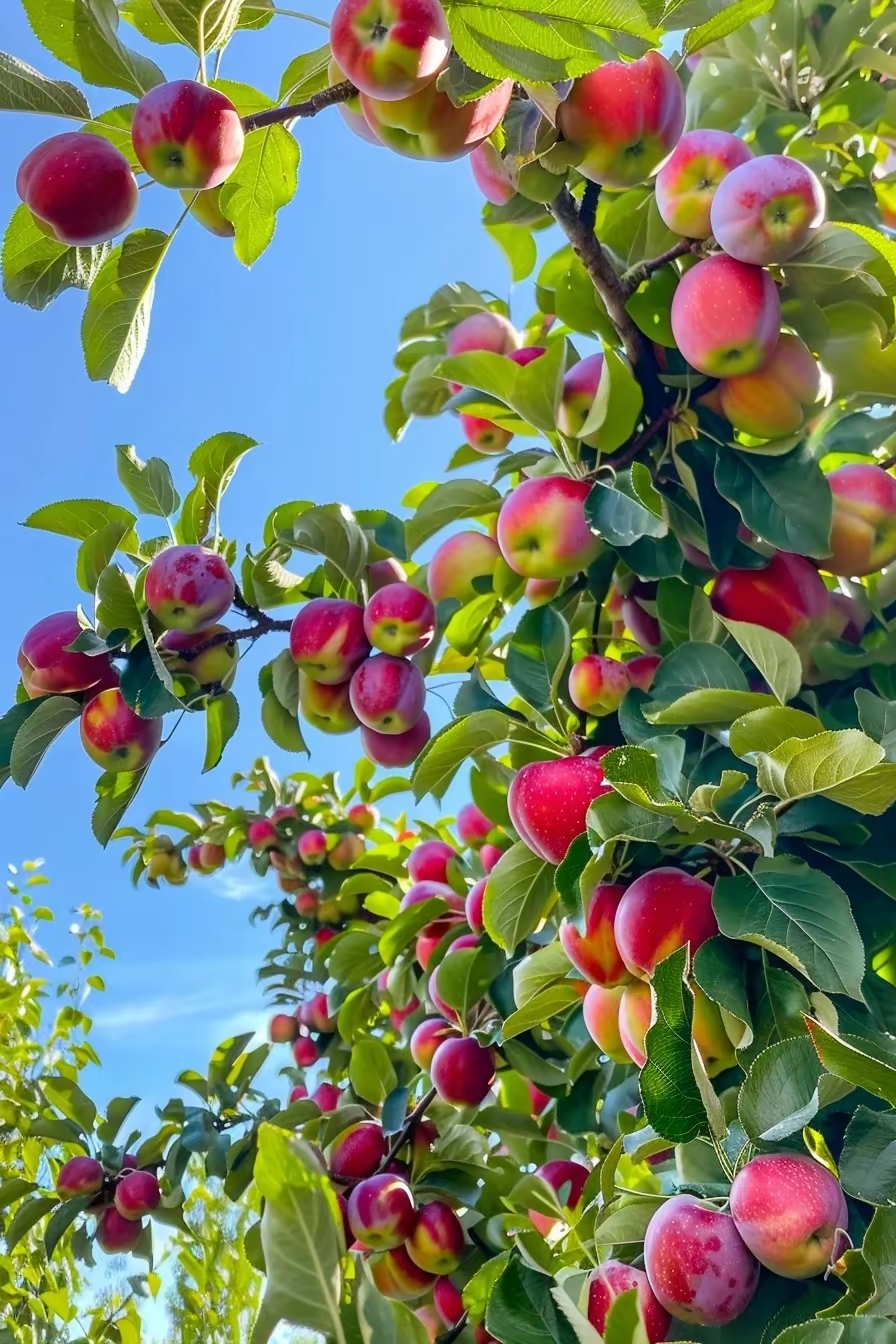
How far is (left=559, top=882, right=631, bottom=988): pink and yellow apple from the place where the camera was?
911 mm

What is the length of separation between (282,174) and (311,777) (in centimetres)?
224

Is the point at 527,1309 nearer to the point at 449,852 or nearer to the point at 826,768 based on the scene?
the point at 826,768

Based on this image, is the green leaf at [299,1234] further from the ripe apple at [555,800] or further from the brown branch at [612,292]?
the brown branch at [612,292]

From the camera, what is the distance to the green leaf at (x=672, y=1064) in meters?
0.68

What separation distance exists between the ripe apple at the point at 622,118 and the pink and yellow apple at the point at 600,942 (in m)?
0.72

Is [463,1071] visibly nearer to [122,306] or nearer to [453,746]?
[453,746]

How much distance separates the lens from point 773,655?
940 millimetres

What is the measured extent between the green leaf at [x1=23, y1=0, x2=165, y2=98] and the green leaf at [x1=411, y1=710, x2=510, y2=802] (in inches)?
26.4

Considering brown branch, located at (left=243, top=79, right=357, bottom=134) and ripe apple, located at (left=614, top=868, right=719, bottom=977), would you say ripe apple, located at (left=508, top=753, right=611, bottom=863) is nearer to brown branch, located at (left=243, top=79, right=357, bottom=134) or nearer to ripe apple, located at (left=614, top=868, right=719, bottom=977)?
ripe apple, located at (left=614, top=868, right=719, bottom=977)

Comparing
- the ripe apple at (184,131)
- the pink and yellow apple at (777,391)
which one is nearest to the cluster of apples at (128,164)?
the ripe apple at (184,131)

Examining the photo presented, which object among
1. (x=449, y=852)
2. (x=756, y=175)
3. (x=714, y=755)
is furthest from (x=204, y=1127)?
(x=756, y=175)

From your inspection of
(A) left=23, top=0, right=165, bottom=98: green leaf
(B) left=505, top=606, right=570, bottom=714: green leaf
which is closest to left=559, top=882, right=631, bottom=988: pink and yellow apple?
(B) left=505, top=606, right=570, bottom=714: green leaf

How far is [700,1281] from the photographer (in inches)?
25.3

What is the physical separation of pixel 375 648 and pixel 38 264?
1.87 feet
